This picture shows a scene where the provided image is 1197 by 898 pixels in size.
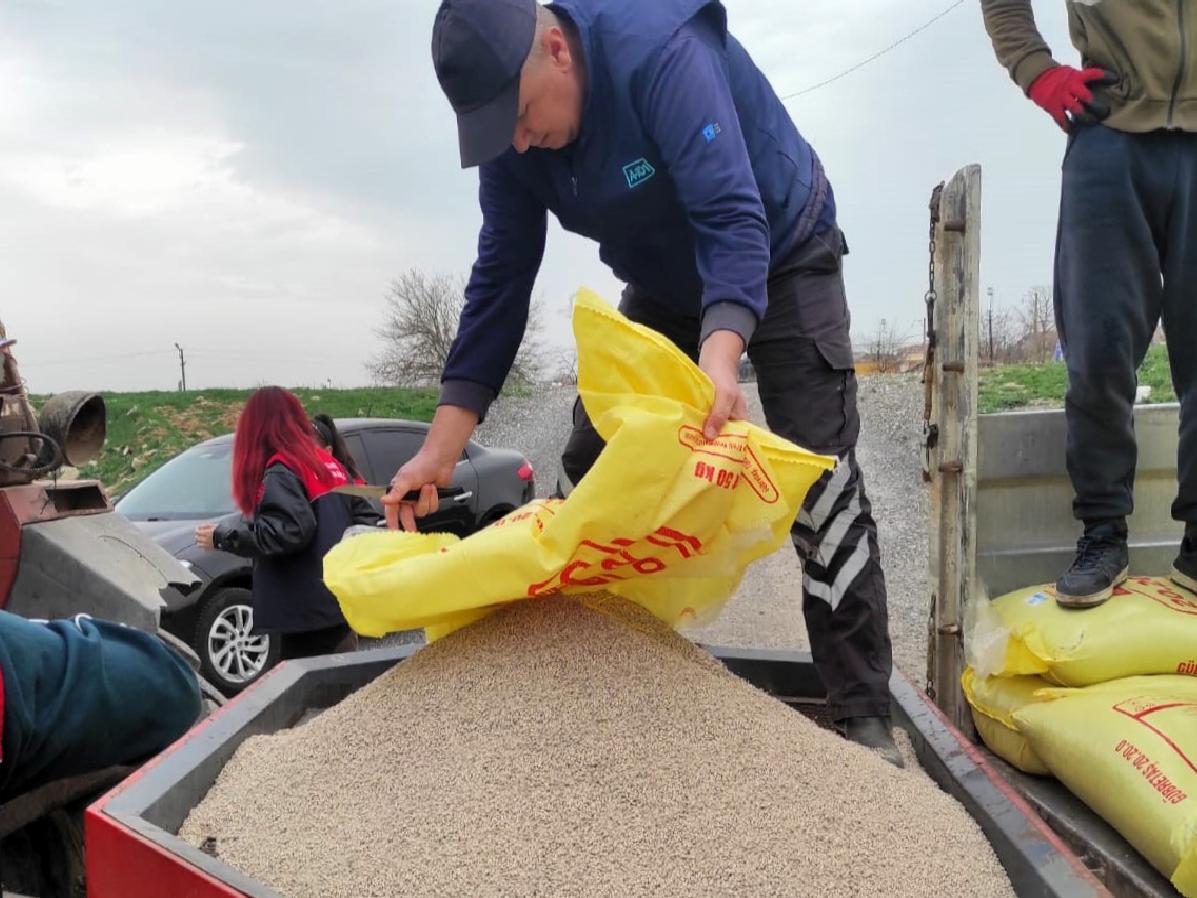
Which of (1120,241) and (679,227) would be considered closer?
(679,227)

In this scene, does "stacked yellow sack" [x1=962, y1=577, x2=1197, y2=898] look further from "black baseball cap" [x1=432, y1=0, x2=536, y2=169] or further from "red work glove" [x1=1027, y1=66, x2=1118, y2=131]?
"black baseball cap" [x1=432, y1=0, x2=536, y2=169]

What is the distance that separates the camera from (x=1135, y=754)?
1.86m

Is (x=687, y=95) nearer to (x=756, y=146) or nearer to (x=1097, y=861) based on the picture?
(x=756, y=146)

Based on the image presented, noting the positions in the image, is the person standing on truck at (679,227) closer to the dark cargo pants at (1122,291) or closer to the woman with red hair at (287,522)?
the dark cargo pants at (1122,291)

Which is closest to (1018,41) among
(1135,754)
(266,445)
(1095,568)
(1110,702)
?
(1095,568)

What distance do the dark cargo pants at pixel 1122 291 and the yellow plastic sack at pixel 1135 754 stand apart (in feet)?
1.85

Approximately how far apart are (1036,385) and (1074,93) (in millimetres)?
11169

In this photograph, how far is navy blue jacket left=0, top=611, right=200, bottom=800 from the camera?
1656 millimetres

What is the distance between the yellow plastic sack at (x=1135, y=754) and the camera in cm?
171

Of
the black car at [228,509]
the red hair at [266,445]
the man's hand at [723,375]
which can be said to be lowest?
the black car at [228,509]

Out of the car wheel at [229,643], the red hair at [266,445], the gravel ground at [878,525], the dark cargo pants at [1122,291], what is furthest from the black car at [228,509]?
the dark cargo pants at [1122,291]

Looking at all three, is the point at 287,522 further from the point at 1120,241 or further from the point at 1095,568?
the point at 1120,241

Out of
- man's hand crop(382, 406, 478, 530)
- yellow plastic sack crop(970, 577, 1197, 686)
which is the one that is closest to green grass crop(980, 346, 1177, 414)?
yellow plastic sack crop(970, 577, 1197, 686)

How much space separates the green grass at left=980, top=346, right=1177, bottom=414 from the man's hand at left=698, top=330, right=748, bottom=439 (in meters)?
7.88
